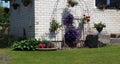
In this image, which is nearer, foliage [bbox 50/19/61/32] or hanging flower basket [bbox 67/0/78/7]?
foliage [bbox 50/19/61/32]

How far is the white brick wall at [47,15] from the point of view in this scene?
1852 centimetres

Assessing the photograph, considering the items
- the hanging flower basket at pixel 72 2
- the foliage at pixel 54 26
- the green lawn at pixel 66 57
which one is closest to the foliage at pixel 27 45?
the green lawn at pixel 66 57

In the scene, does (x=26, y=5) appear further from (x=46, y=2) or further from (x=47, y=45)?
(x=47, y=45)

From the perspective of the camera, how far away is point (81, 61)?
13.6m

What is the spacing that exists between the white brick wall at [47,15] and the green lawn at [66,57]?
2.64m

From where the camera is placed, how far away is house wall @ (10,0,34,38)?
19.0 metres

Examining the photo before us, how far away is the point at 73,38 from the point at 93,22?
1488 mm

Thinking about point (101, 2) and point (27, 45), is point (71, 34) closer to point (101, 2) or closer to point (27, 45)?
point (27, 45)

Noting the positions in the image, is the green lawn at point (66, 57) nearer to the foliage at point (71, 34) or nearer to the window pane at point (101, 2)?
the foliage at point (71, 34)

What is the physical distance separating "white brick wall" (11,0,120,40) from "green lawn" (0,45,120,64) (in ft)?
8.65

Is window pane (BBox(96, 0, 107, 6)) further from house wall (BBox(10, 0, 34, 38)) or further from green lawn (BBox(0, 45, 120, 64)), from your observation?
green lawn (BBox(0, 45, 120, 64))

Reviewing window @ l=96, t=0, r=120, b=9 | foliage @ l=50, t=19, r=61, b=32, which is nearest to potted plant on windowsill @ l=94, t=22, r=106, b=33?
window @ l=96, t=0, r=120, b=9

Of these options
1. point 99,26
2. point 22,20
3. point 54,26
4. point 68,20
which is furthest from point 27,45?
point 99,26

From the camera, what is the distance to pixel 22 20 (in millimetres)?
20688
